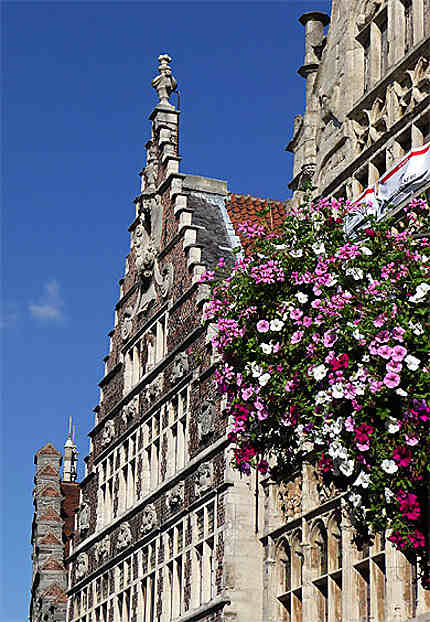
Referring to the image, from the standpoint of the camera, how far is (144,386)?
28.8m

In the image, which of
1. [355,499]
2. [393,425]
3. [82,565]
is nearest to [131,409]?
[82,565]

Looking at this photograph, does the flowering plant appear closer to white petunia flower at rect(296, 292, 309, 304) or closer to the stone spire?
white petunia flower at rect(296, 292, 309, 304)

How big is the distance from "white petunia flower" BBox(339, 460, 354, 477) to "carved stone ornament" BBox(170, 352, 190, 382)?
518 inches

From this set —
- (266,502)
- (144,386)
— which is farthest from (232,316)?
(144,386)

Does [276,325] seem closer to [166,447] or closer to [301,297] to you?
[301,297]

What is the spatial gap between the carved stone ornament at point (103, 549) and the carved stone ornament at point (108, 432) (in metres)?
2.26

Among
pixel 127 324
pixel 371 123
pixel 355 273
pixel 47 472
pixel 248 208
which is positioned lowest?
pixel 355 273

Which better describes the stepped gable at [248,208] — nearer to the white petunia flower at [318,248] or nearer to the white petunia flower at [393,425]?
the white petunia flower at [318,248]

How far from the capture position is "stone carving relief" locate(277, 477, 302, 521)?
22.1 m

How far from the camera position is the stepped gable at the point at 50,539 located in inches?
1457

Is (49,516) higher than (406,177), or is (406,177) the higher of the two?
(49,516)

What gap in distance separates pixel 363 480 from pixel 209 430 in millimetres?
11537

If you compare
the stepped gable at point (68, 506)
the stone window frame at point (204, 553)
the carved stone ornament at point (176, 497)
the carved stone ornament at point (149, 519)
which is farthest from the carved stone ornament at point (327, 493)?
the stepped gable at point (68, 506)

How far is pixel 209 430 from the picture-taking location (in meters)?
24.6
